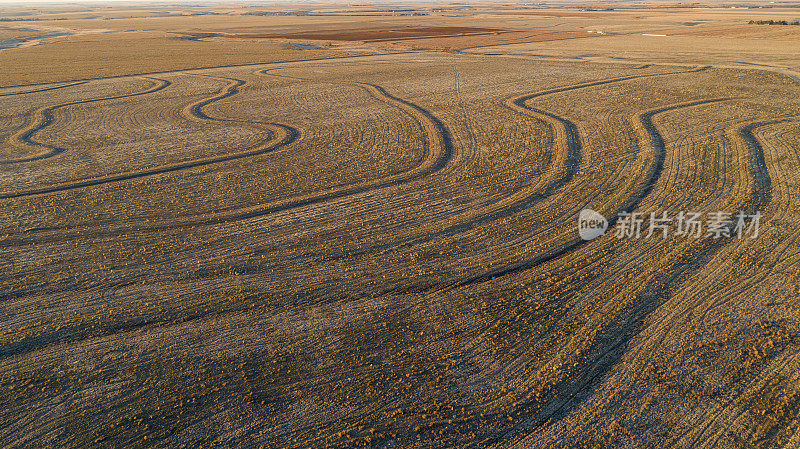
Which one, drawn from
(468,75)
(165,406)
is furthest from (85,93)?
(165,406)

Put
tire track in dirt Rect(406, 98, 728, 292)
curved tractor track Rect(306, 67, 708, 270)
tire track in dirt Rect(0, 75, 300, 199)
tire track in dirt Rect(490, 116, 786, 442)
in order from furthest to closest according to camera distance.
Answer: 1. tire track in dirt Rect(0, 75, 300, 199)
2. curved tractor track Rect(306, 67, 708, 270)
3. tire track in dirt Rect(406, 98, 728, 292)
4. tire track in dirt Rect(490, 116, 786, 442)

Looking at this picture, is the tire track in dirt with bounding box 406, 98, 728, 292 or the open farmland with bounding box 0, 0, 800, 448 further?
the tire track in dirt with bounding box 406, 98, 728, 292

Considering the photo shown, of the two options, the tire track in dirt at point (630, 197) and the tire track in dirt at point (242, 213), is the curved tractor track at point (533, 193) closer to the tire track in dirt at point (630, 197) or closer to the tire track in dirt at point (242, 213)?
the tire track in dirt at point (630, 197)

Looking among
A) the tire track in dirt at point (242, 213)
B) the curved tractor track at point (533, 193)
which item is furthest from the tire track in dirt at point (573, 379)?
the tire track in dirt at point (242, 213)

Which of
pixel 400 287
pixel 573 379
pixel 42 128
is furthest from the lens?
pixel 42 128

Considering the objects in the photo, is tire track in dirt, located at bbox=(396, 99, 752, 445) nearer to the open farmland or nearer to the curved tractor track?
the open farmland

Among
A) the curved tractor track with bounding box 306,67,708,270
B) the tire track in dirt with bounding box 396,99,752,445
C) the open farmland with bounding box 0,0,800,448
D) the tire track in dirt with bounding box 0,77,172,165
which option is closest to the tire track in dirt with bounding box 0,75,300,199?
the open farmland with bounding box 0,0,800,448

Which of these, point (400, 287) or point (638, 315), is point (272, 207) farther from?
point (638, 315)

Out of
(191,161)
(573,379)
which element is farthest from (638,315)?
(191,161)

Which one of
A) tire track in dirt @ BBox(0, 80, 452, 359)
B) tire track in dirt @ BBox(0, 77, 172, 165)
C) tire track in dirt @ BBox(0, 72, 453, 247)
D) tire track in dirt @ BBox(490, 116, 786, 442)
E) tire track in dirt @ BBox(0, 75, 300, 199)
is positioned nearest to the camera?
tire track in dirt @ BBox(490, 116, 786, 442)
